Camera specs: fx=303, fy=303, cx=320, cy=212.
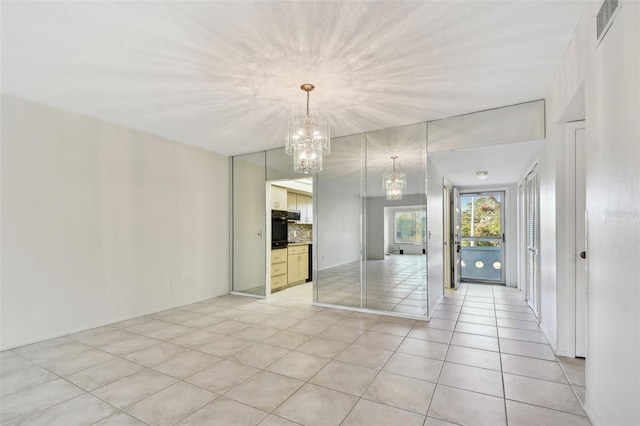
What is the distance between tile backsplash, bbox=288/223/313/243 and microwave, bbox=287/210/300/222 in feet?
1.22

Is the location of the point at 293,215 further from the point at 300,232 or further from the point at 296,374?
the point at 296,374

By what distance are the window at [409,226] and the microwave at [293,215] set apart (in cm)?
281

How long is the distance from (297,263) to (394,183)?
10.5 ft

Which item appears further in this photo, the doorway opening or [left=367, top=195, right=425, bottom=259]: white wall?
the doorway opening

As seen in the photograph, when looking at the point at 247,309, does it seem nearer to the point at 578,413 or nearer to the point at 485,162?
the point at 578,413

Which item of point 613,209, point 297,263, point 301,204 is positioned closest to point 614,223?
point 613,209

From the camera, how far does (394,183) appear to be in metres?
4.37

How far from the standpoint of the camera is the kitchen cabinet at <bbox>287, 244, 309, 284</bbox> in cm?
644

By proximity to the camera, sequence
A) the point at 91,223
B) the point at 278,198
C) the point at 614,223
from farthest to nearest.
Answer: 1. the point at 278,198
2. the point at 91,223
3. the point at 614,223

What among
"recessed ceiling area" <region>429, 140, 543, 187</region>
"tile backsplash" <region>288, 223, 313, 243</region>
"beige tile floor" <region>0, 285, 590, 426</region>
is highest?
"recessed ceiling area" <region>429, 140, 543, 187</region>

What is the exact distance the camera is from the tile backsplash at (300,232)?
24.5 ft

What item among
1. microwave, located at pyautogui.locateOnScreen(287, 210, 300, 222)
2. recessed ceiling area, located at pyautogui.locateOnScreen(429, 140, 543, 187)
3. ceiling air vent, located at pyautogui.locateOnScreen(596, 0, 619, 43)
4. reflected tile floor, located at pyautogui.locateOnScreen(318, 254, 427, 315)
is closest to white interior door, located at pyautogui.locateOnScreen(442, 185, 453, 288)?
recessed ceiling area, located at pyautogui.locateOnScreen(429, 140, 543, 187)

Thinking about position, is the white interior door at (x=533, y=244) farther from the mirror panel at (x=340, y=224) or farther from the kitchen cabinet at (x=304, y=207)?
the kitchen cabinet at (x=304, y=207)

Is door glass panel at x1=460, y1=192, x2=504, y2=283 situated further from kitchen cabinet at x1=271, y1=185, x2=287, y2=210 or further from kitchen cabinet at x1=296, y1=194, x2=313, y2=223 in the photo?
kitchen cabinet at x1=271, y1=185, x2=287, y2=210
